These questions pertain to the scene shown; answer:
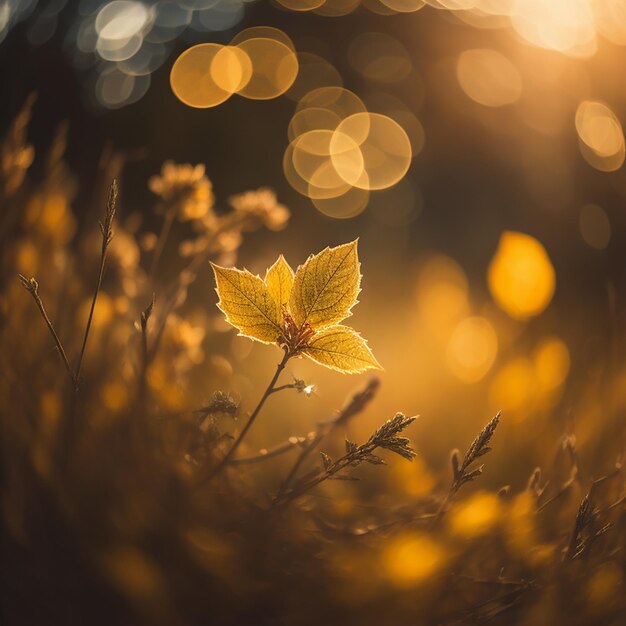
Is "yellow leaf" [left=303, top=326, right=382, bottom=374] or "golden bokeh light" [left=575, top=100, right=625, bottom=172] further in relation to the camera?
"golden bokeh light" [left=575, top=100, right=625, bottom=172]

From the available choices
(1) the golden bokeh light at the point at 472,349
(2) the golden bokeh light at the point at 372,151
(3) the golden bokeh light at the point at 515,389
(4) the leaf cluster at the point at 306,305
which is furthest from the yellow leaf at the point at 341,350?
(2) the golden bokeh light at the point at 372,151

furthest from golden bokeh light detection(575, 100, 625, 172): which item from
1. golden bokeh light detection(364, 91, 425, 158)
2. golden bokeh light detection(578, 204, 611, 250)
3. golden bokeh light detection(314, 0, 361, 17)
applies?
golden bokeh light detection(314, 0, 361, 17)

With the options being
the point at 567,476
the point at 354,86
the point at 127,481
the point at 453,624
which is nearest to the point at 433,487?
the point at 567,476

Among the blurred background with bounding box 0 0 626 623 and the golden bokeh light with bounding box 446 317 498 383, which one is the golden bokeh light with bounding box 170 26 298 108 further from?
the golden bokeh light with bounding box 446 317 498 383

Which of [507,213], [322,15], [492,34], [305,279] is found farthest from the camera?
[322,15]

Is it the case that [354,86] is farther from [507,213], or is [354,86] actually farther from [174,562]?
[174,562]

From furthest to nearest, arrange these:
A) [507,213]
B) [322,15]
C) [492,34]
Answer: [322,15]
[507,213]
[492,34]

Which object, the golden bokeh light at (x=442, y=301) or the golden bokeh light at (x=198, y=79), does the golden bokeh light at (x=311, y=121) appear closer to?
the golden bokeh light at (x=198, y=79)
